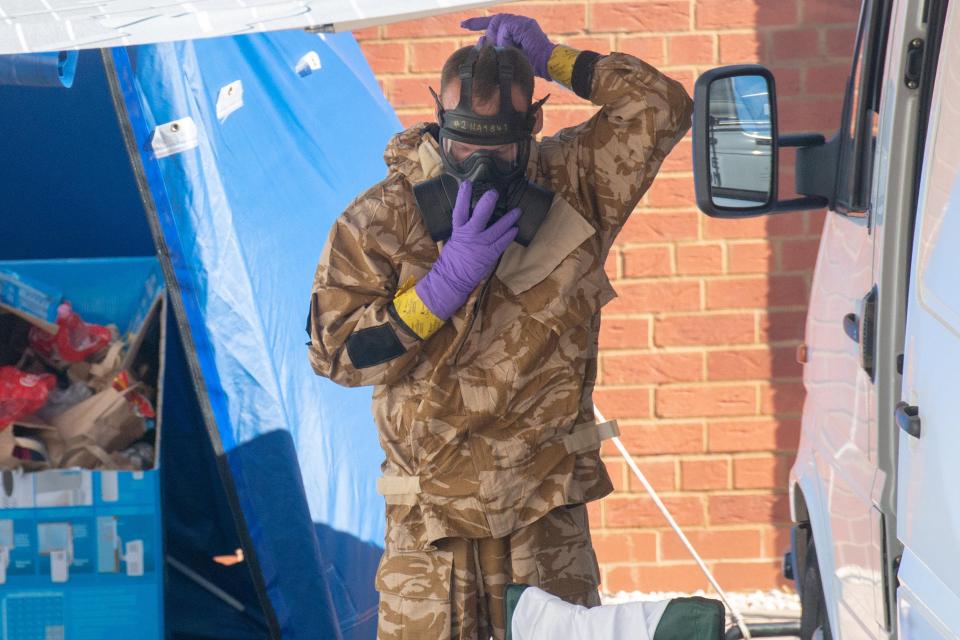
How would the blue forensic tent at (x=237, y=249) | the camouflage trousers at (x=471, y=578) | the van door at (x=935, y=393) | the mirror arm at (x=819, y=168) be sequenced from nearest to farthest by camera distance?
the van door at (x=935, y=393) → the mirror arm at (x=819, y=168) → the camouflage trousers at (x=471, y=578) → the blue forensic tent at (x=237, y=249)

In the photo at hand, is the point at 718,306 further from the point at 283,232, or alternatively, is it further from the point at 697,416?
the point at 283,232

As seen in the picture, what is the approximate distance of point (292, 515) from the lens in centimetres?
371

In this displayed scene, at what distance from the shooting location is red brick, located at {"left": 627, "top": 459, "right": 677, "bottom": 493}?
4871mm

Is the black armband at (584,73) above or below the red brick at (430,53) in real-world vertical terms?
below

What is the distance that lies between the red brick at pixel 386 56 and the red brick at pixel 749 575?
219 centimetres

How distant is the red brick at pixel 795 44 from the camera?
15.3 feet

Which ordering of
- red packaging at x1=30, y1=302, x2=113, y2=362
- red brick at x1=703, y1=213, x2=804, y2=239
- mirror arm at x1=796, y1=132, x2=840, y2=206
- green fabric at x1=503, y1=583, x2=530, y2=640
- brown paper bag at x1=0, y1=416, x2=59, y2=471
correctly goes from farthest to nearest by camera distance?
red brick at x1=703, y1=213, x2=804, y2=239, red packaging at x1=30, y1=302, x2=113, y2=362, brown paper bag at x1=0, y1=416, x2=59, y2=471, mirror arm at x1=796, y1=132, x2=840, y2=206, green fabric at x1=503, y1=583, x2=530, y2=640

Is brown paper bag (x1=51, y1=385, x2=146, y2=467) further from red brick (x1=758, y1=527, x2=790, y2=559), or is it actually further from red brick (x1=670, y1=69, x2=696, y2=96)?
red brick (x1=758, y1=527, x2=790, y2=559)

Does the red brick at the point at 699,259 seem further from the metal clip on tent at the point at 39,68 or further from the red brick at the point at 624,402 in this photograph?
the metal clip on tent at the point at 39,68

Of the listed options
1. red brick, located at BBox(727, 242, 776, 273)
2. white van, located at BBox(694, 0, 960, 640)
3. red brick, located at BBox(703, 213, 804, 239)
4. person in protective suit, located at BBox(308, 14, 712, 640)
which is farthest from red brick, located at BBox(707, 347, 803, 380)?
person in protective suit, located at BBox(308, 14, 712, 640)

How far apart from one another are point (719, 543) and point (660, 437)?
46 cm

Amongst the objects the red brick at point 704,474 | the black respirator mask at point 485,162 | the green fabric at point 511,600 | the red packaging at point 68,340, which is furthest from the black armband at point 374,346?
the red brick at point 704,474

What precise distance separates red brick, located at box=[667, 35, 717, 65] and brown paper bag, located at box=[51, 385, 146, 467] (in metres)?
2.21

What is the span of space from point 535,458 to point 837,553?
0.68m
